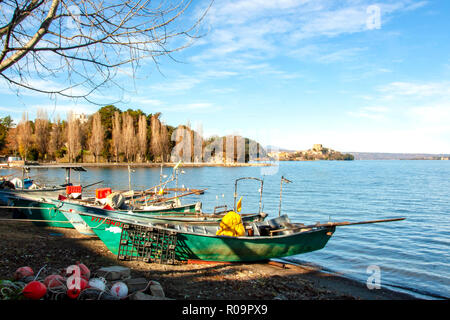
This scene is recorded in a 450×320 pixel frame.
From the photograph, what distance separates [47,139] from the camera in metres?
77.6

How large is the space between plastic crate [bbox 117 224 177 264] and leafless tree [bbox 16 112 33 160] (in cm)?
7373

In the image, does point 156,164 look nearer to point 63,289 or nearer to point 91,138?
point 91,138

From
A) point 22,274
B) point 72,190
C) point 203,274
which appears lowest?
point 203,274

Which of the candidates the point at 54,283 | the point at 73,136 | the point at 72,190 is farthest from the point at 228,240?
the point at 73,136

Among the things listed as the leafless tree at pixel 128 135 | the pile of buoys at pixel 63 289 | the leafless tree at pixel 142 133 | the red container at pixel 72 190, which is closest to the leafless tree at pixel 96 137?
the leafless tree at pixel 128 135

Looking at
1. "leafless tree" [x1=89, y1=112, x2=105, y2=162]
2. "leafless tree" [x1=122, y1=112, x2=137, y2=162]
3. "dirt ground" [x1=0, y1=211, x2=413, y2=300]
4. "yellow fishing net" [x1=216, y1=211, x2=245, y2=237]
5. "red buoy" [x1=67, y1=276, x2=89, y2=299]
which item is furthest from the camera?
"leafless tree" [x1=122, y1=112, x2=137, y2=162]

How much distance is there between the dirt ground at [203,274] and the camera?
8234 millimetres

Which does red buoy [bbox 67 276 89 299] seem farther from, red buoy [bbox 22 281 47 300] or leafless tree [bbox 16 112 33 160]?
leafless tree [bbox 16 112 33 160]

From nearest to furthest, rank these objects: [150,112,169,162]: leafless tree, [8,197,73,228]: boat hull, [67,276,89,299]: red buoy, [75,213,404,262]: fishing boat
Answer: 1. [67,276,89,299]: red buoy
2. [75,213,404,262]: fishing boat
3. [8,197,73,228]: boat hull
4. [150,112,169,162]: leafless tree

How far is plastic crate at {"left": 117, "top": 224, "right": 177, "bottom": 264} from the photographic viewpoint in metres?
9.92

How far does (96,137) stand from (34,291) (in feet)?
271

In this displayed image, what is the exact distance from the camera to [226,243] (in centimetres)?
1038

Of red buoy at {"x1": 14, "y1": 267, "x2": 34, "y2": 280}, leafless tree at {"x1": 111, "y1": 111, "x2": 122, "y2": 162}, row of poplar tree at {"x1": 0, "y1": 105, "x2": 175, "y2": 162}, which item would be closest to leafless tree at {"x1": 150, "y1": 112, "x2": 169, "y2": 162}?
row of poplar tree at {"x1": 0, "y1": 105, "x2": 175, "y2": 162}
